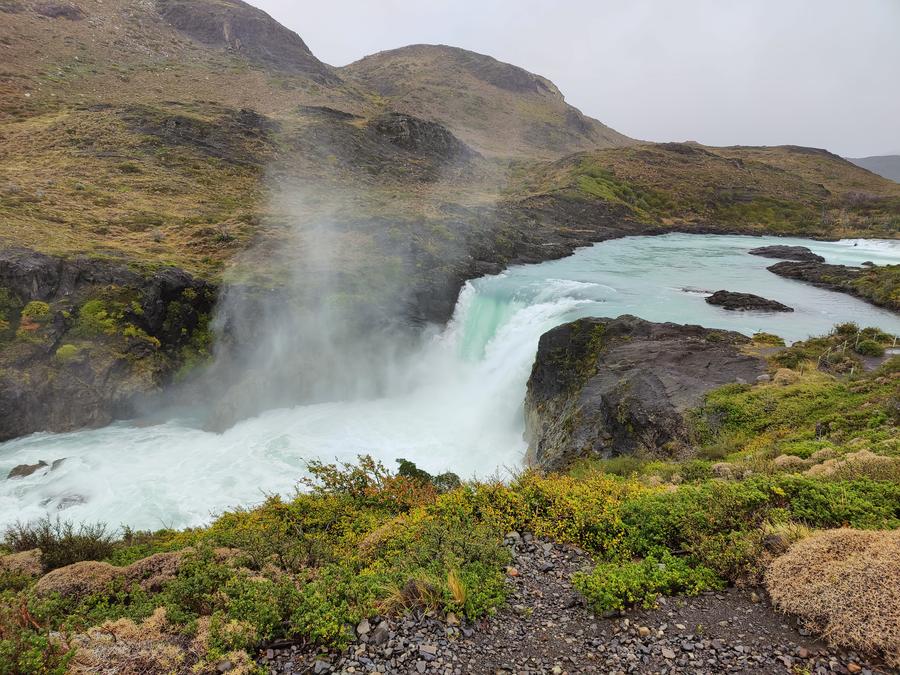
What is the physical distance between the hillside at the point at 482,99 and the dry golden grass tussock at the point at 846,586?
10090 centimetres

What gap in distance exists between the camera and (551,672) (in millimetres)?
4699

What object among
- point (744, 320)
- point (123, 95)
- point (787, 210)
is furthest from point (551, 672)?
point (787, 210)

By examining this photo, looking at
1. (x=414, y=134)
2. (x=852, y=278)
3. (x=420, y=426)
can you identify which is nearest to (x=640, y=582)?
(x=420, y=426)

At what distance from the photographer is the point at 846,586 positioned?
4.62m

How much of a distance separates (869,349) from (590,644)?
1812cm

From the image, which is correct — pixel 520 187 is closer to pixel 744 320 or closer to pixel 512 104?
pixel 744 320

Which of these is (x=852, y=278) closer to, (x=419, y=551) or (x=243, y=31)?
(x=419, y=551)

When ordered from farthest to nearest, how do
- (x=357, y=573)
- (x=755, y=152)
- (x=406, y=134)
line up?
1. (x=755, y=152)
2. (x=406, y=134)
3. (x=357, y=573)

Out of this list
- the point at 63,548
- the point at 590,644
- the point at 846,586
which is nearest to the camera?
the point at 846,586

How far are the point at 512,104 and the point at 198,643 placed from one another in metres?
147

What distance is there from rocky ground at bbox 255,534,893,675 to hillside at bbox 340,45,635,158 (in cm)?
10129

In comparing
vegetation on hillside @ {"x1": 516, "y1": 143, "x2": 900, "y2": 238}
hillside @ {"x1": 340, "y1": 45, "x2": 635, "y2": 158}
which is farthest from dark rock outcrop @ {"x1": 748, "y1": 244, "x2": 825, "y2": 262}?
hillside @ {"x1": 340, "y1": 45, "x2": 635, "y2": 158}

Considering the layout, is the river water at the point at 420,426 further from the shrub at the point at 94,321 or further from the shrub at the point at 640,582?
the shrub at the point at 640,582

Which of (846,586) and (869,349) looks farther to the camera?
(869,349)
